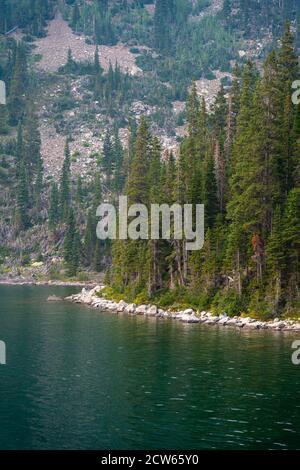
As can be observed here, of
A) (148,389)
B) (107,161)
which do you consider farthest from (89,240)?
(148,389)

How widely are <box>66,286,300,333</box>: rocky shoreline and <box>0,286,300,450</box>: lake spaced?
315 centimetres

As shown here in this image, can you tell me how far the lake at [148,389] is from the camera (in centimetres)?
2689

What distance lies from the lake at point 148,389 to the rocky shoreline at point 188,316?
3.15m

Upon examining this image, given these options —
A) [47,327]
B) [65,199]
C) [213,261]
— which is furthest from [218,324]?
[65,199]

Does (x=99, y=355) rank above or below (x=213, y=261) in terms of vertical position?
below

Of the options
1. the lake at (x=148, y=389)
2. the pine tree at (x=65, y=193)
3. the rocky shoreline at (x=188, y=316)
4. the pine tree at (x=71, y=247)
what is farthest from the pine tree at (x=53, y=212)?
the lake at (x=148, y=389)

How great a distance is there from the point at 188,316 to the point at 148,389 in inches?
1275

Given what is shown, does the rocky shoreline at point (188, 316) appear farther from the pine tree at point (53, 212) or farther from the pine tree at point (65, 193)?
the pine tree at point (53, 212)

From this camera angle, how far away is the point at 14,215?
548 feet

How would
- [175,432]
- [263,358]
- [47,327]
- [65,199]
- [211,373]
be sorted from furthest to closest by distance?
[65,199]
[47,327]
[263,358]
[211,373]
[175,432]

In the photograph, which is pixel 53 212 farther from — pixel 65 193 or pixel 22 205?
pixel 22 205

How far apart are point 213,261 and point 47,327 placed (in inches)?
819

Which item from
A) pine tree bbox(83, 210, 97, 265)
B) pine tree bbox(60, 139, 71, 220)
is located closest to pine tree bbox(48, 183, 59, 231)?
pine tree bbox(60, 139, 71, 220)
